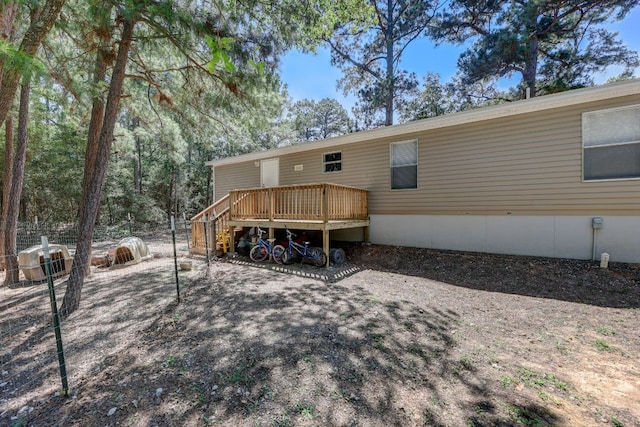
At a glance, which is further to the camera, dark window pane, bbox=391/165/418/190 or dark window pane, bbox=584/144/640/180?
dark window pane, bbox=391/165/418/190

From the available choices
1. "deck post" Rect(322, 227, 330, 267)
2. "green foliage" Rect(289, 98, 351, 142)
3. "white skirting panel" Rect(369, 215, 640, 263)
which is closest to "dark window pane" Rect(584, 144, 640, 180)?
"white skirting panel" Rect(369, 215, 640, 263)

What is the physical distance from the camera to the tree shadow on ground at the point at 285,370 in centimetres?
208

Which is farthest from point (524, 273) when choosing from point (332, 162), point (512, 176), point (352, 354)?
point (332, 162)

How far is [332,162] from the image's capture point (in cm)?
897

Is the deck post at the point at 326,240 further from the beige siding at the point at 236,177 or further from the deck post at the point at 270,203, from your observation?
the beige siding at the point at 236,177

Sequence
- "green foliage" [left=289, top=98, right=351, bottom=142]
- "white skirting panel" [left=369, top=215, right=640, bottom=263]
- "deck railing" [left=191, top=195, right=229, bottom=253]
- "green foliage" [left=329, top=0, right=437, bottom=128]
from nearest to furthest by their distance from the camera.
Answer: "white skirting panel" [left=369, top=215, right=640, bottom=263] → "deck railing" [left=191, top=195, right=229, bottom=253] → "green foliage" [left=329, top=0, right=437, bottom=128] → "green foliage" [left=289, top=98, right=351, bottom=142]

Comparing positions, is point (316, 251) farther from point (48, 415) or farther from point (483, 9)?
point (483, 9)

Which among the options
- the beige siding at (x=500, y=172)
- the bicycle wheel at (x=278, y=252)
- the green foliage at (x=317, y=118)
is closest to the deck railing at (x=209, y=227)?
the bicycle wheel at (x=278, y=252)

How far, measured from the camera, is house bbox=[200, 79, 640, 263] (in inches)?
211

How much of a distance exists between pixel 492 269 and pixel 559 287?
1105 mm

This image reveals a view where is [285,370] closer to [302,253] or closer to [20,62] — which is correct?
[20,62]

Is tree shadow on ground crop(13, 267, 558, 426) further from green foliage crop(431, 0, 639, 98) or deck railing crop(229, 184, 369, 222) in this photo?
green foliage crop(431, 0, 639, 98)

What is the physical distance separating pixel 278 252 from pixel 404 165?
408 cm

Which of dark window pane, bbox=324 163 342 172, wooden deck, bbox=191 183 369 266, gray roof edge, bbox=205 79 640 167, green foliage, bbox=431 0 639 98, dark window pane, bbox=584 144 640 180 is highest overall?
green foliage, bbox=431 0 639 98
